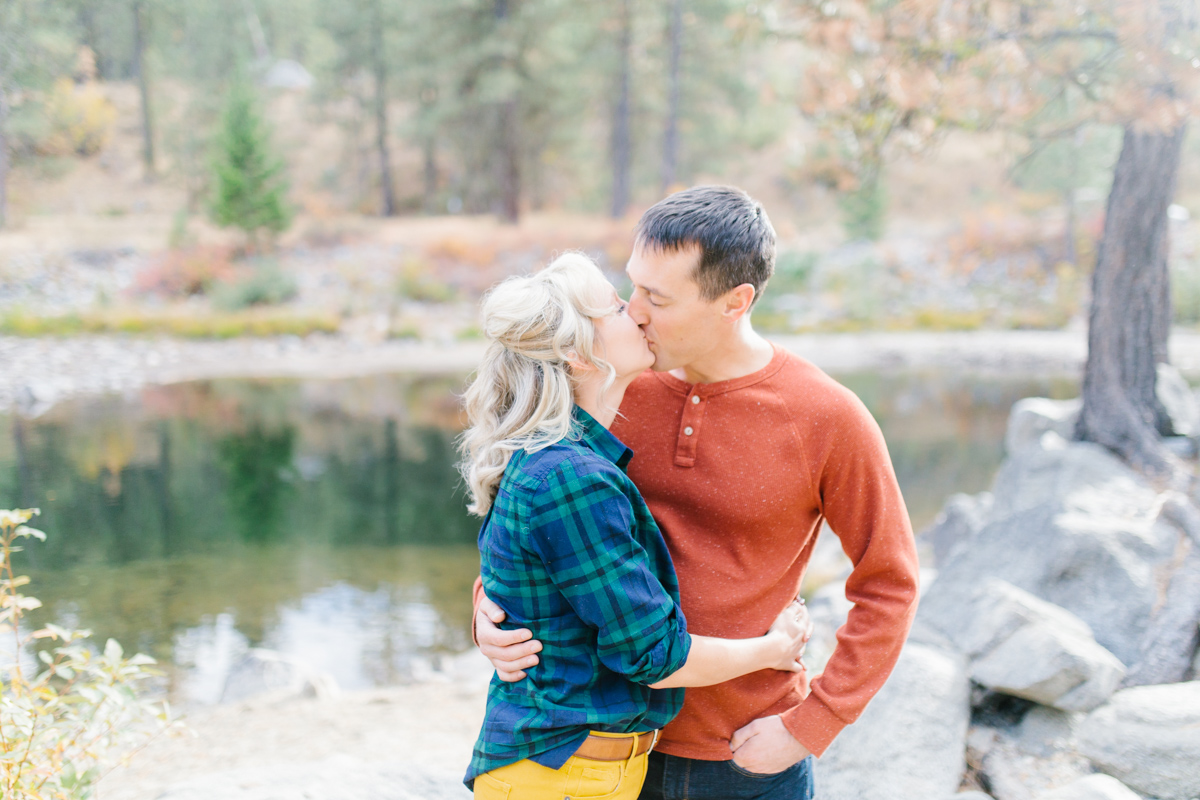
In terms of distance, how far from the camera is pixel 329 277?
18.6 m

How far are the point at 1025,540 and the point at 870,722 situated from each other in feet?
5.80

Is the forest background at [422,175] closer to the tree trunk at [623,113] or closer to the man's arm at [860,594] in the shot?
the tree trunk at [623,113]

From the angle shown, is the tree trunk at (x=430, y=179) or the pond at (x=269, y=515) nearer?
the pond at (x=269, y=515)

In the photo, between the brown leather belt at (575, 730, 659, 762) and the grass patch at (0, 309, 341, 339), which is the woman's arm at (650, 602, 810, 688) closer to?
the brown leather belt at (575, 730, 659, 762)

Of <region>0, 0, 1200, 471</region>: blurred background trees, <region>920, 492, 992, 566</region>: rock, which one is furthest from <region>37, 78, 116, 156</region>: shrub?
<region>920, 492, 992, 566</region>: rock

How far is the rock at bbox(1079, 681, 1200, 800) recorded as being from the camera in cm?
245

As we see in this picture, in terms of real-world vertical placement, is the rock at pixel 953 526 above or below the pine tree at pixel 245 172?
below

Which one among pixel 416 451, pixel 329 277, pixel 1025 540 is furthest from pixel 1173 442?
pixel 329 277

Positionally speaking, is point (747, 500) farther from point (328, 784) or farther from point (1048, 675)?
point (1048, 675)

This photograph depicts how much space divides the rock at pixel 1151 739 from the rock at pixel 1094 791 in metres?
0.31

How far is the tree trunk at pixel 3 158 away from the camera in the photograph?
9.47 m

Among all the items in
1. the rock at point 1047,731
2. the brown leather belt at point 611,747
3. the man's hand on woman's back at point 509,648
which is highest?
the man's hand on woman's back at point 509,648

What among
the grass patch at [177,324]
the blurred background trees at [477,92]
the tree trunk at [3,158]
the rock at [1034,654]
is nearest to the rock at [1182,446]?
the rock at [1034,654]

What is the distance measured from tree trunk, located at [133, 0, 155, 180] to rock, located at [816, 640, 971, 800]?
496 inches
